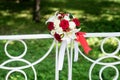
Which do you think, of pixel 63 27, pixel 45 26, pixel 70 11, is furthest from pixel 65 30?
pixel 70 11

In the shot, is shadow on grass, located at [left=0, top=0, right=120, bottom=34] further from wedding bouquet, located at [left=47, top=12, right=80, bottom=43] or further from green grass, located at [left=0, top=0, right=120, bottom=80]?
wedding bouquet, located at [left=47, top=12, right=80, bottom=43]

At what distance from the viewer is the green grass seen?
5.18 meters

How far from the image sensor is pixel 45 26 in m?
7.31

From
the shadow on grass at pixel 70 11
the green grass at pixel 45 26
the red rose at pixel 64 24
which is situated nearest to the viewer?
the red rose at pixel 64 24

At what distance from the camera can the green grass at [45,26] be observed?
518 centimetres

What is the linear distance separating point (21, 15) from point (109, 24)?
A: 204 cm

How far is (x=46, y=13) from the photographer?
27.0 feet

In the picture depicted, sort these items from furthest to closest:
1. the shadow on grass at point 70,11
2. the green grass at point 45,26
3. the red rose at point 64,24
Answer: the shadow on grass at point 70,11
the green grass at point 45,26
the red rose at point 64,24

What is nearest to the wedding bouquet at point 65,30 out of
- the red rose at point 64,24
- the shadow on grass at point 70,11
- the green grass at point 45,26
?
the red rose at point 64,24

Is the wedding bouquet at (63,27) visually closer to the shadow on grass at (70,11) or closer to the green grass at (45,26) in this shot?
the green grass at (45,26)

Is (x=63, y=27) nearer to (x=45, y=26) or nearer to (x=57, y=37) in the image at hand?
(x=57, y=37)

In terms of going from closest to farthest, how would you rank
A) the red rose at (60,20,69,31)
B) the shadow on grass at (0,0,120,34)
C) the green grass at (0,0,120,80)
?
the red rose at (60,20,69,31) → the green grass at (0,0,120,80) → the shadow on grass at (0,0,120,34)

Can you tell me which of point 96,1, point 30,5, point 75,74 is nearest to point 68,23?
point 75,74

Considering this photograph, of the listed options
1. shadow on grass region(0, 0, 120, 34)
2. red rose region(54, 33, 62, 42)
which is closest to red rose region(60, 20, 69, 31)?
red rose region(54, 33, 62, 42)
